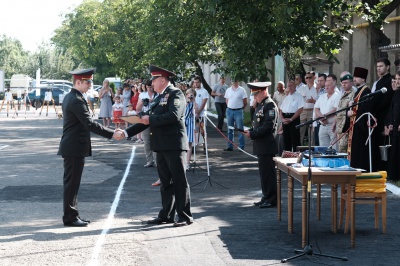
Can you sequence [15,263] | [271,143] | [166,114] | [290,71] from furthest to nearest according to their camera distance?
[290,71] < [271,143] < [166,114] < [15,263]

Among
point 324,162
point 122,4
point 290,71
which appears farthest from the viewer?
point 122,4

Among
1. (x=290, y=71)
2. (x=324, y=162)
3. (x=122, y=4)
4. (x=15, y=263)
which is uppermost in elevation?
(x=122, y=4)

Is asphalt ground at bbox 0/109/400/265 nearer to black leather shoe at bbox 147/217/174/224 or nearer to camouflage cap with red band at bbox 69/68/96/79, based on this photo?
black leather shoe at bbox 147/217/174/224

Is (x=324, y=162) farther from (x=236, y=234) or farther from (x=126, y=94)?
(x=126, y=94)

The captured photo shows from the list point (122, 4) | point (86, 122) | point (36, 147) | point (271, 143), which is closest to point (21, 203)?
point (86, 122)

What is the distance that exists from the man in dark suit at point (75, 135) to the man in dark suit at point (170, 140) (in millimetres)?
747

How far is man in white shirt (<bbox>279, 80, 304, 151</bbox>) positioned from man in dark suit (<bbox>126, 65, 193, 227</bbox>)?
26.8ft

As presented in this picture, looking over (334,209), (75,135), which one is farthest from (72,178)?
(334,209)

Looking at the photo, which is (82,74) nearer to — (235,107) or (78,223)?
(78,223)

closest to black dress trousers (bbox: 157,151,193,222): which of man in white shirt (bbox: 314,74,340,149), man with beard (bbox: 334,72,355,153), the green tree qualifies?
man with beard (bbox: 334,72,355,153)

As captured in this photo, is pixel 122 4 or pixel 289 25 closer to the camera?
pixel 289 25

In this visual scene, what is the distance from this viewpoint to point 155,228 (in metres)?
10.9

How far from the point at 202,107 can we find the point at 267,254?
12.9 metres

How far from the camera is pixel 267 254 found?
360 inches
